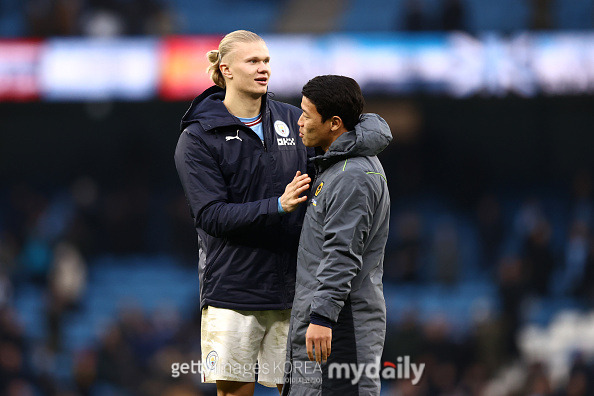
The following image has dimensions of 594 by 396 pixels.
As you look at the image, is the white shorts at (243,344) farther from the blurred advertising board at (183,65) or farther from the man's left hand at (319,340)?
the blurred advertising board at (183,65)

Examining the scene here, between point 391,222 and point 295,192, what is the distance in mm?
8465

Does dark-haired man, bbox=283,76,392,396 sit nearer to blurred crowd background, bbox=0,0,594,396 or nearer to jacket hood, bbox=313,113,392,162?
jacket hood, bbox=313,113,392,162

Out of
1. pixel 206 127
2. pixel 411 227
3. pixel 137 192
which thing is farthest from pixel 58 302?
pixel 206 127

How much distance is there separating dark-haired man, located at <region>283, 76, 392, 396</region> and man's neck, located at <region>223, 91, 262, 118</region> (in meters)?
0.44

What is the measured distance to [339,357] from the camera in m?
3.27

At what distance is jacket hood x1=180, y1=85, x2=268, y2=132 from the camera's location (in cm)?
368

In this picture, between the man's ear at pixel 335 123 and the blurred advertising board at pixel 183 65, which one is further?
the blurred advertising board at pixel 183 65

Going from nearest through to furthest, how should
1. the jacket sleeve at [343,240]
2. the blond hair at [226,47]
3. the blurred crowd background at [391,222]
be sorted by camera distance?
the jacket sleeve at [343,240] → the blond hair at [226,47] → the blurred crowd background at [391,222]

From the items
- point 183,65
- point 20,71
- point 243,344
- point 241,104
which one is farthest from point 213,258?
point 20,71

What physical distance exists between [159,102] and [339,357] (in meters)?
8.84

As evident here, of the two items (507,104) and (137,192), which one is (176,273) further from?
(507,104)

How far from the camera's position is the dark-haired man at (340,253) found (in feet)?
10.5

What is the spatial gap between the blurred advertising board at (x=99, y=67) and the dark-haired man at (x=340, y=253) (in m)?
8.41

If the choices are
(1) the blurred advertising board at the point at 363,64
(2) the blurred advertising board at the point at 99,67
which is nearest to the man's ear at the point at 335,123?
(1) the blurred advertising board at the point at 363,64
